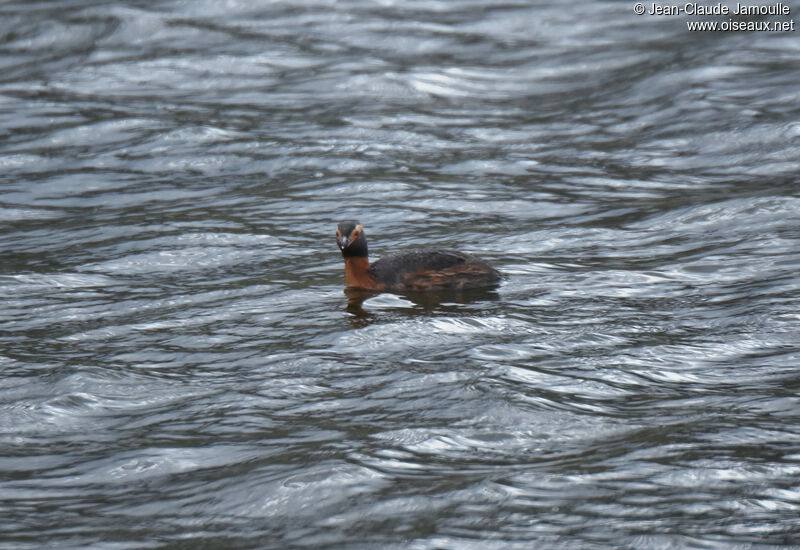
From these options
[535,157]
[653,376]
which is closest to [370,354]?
[653,376]

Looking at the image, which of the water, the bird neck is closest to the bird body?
the bird neck

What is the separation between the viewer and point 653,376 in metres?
8.24

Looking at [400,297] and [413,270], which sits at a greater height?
[413,270]

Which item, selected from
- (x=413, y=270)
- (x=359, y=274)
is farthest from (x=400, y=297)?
(x=359, y=274)

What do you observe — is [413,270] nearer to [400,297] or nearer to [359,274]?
[400,297]

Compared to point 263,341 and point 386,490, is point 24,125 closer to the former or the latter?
point 263,341

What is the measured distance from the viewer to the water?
663 centimetres

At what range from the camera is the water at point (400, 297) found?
6.63 metres

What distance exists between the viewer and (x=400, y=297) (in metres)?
10.6

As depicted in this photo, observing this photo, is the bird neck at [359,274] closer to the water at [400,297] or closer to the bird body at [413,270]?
the bird body at [413,270]

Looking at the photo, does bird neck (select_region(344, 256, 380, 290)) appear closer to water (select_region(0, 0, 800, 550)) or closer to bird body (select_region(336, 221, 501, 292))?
bird body (select_region(336, 221, 501, 292))

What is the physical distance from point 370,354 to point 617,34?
45.9 ft

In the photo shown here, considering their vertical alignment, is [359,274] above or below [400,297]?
above

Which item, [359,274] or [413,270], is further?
[359,274]
